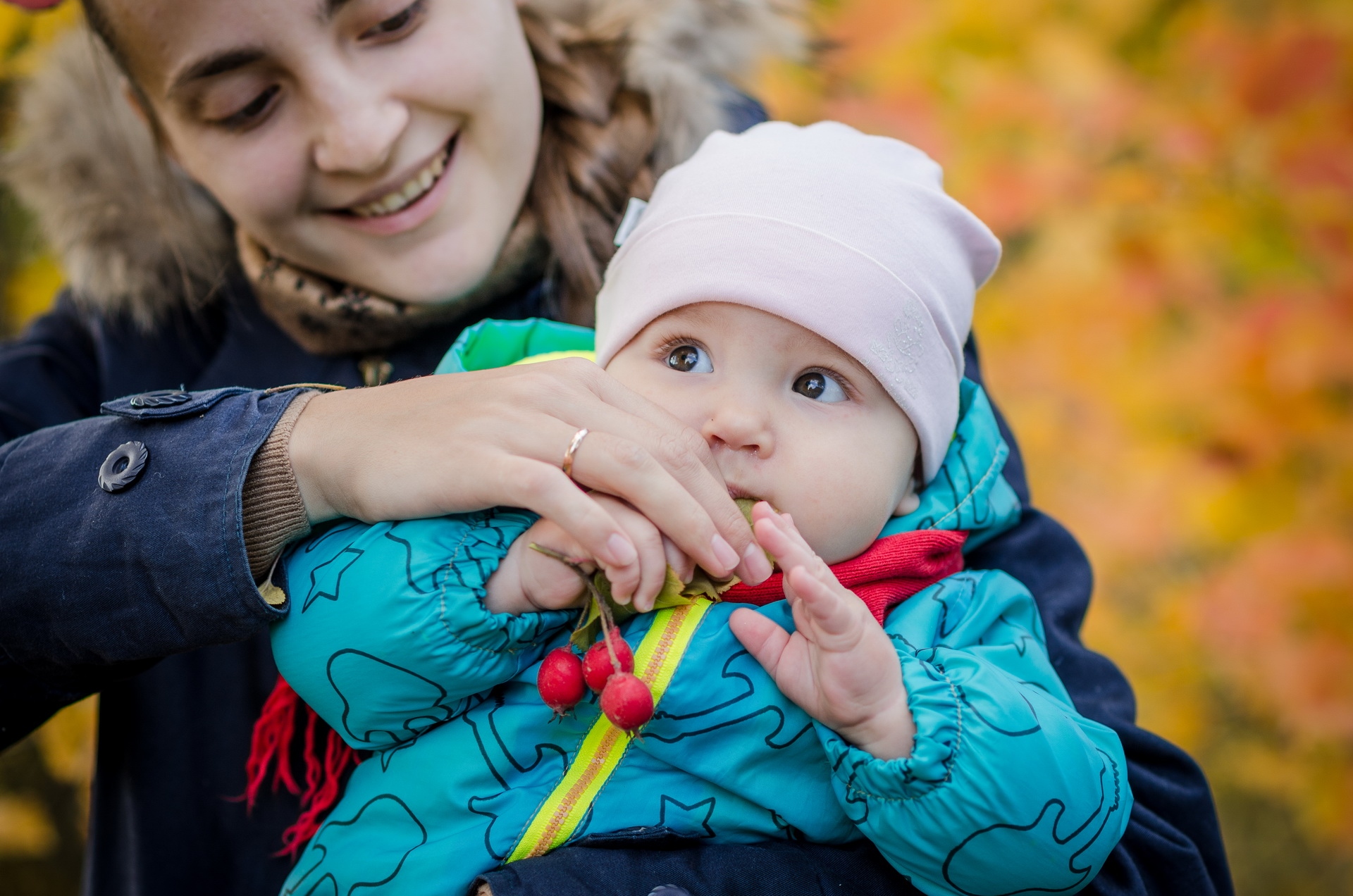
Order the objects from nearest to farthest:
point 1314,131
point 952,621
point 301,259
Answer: point 952,621, point 301,259, point 1314,131

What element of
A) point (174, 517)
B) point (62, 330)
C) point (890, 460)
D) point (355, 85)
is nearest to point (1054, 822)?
point (890, 460)

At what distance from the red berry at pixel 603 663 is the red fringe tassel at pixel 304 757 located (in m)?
0.53

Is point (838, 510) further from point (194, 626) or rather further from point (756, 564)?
point (194, 626)

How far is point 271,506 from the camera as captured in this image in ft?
4.29

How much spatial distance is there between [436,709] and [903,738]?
59 cm

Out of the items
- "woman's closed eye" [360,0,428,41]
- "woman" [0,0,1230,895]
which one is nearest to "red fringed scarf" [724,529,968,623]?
"woman" [0,0,1230,895]

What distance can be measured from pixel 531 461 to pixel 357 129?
0.73m

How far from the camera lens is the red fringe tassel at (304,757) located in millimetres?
1529

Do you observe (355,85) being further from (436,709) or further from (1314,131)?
A: (1314,131)

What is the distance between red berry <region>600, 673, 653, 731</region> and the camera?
3.77 ft

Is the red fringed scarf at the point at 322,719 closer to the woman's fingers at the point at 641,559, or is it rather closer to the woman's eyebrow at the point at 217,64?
the woman's fingers at the point at 641,559

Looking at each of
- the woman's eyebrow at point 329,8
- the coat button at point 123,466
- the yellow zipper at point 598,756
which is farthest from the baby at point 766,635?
the woman's eyebrow at point 329,8

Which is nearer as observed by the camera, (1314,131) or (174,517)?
(174,517)

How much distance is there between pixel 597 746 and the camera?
1312 mm
